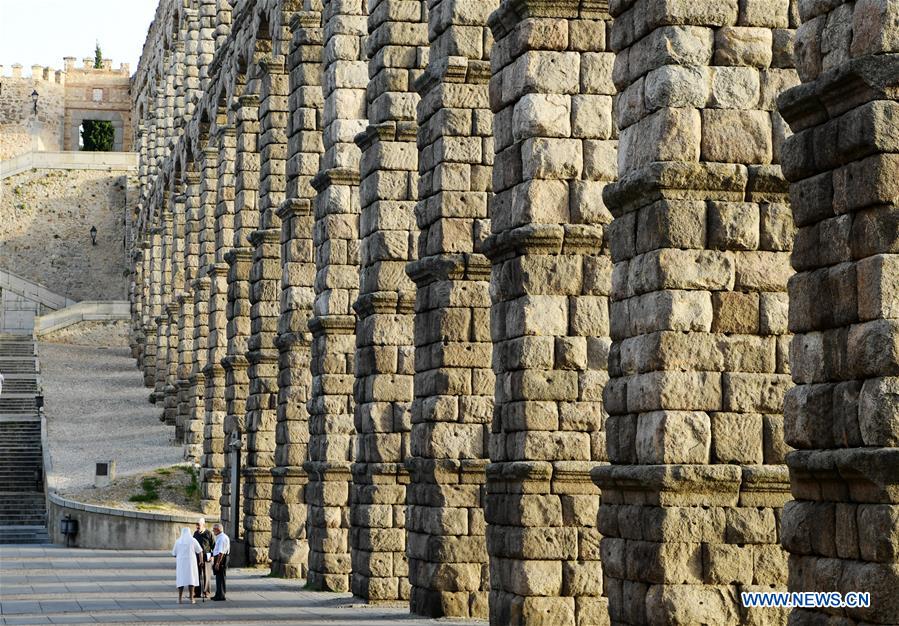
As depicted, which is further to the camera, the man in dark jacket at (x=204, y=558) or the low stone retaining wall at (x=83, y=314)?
the low stone retaining wall at (x=83, y=314)

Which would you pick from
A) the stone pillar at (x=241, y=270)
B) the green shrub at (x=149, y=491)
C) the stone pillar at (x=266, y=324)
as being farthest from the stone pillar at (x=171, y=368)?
the stone pillar at (x=266, y=324)

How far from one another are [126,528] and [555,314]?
812 inches

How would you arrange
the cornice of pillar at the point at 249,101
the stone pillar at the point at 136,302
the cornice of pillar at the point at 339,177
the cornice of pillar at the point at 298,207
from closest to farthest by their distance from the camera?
the cornice of pillar at the point at 339,177, the cornice of pillar at the point at 298,207, the cornice of pillar at the point at 249,101, the stone pillar at the point at 136,302

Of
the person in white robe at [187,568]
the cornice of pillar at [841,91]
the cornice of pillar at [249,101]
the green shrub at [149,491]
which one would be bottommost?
the person in white robe at [187,568]

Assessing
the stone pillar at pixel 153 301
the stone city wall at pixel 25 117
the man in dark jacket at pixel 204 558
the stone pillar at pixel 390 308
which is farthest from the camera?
the stone city wall at pixel 25 117

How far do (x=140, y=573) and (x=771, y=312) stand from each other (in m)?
17.5

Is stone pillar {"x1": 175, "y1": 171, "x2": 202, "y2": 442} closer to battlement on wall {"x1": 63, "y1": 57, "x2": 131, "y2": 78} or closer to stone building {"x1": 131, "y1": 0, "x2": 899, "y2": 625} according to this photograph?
stone building {"x1": 131, "y1": 0, "x2": 899, "y2": 625}

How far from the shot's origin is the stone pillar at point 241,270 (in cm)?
3050

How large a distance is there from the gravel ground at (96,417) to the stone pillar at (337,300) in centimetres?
1499

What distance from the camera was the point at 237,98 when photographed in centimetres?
3181

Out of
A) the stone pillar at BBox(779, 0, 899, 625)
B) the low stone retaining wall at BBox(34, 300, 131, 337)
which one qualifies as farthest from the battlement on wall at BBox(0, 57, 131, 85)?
the stone pillar at BBox(779, 0, 899, 625)

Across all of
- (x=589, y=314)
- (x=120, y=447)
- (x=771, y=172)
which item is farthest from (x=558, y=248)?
(x=120, y=447)

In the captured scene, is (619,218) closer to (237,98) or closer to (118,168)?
(237,98)

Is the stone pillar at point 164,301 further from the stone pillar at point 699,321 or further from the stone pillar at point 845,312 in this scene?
the stone pillar at point 845,312
